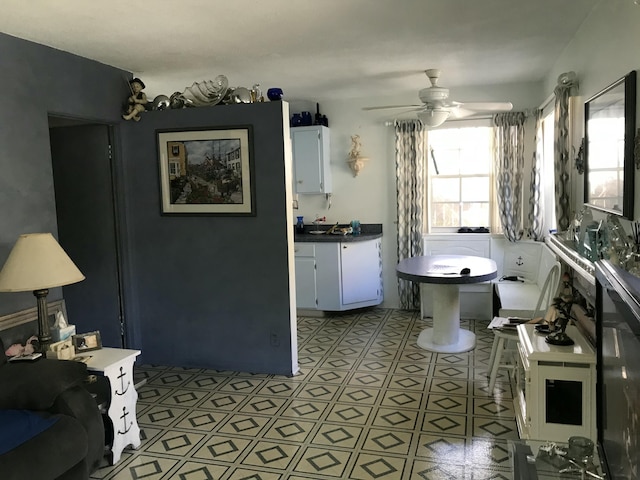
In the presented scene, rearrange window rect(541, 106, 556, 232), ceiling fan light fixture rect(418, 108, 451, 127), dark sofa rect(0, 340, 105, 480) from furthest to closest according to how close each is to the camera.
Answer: window rect(541, 106, 556, 232)
ceiling fan light fixture rect(418, 108, 451, 127)
dark sofa rect(0, 340, 105, 480)

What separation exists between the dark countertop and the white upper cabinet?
477mm

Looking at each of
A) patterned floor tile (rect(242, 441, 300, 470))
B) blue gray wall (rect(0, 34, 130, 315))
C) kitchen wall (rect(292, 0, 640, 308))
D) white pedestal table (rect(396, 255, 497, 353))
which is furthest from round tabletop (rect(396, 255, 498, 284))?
blue gray wall (rect(0, 34, 130, 315))

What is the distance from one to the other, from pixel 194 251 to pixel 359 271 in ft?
7.15

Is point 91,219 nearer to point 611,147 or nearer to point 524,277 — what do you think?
point 611,147

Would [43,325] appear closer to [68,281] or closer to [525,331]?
[68,281]

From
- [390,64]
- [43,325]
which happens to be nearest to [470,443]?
[43,325]

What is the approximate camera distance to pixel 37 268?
285 cm

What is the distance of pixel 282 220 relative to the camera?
4.04 meters

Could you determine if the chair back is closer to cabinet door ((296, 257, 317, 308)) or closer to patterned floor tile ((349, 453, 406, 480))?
patterned floor tile ((349, 453, 406, 480))

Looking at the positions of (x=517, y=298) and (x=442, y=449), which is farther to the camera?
(x=517, y=298)

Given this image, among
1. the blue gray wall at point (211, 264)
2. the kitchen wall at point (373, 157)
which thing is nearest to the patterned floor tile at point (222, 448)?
the blue gray wall at point (211, 264)

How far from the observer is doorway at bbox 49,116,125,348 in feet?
14.3

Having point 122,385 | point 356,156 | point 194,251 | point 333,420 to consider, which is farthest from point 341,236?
point 122,385

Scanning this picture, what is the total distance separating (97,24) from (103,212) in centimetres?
176
